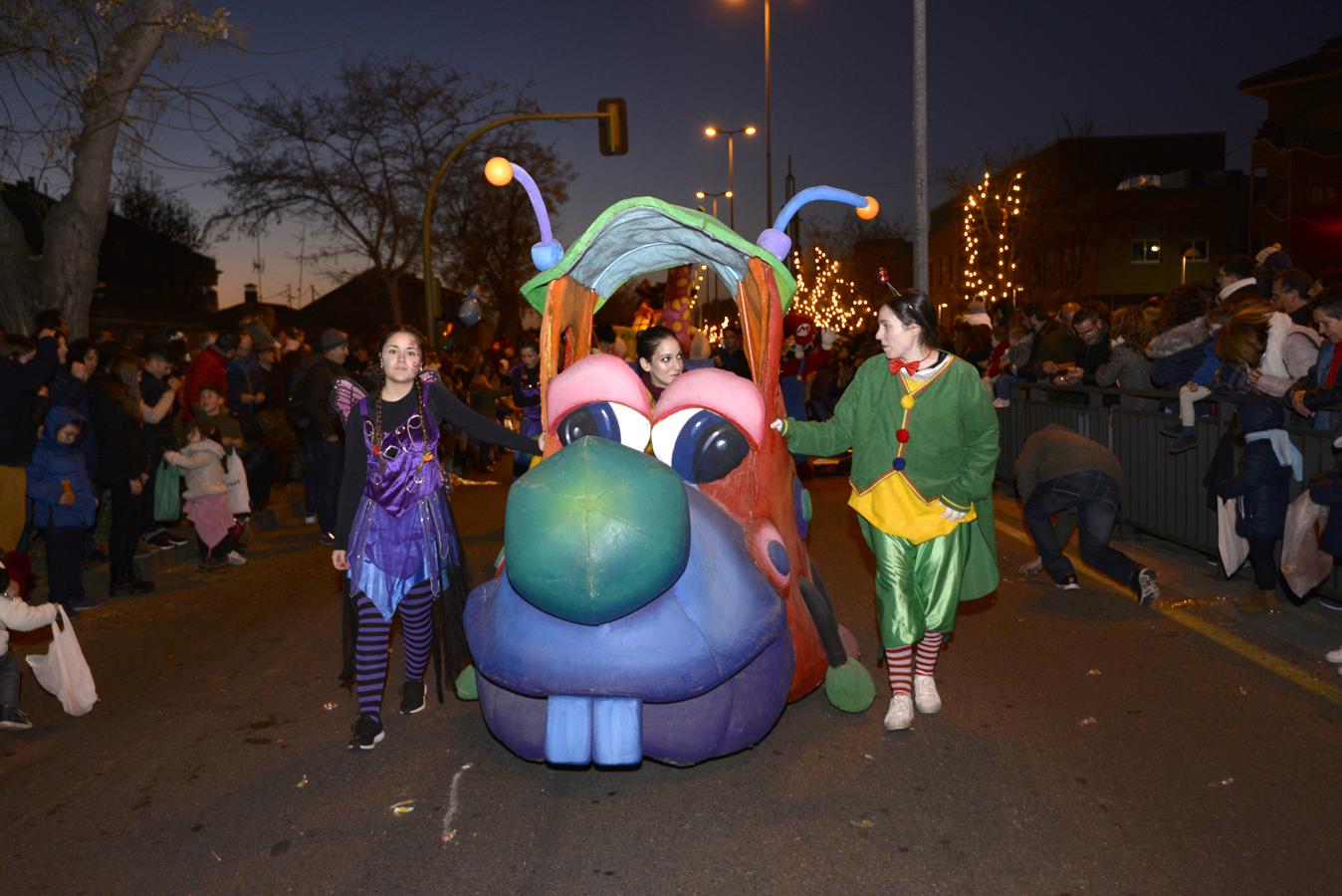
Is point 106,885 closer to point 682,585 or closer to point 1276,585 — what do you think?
point 682,585

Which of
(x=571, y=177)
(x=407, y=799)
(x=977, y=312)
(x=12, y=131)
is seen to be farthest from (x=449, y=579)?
(x=571, y=177)

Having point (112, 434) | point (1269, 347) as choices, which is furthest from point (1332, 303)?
point (112, 434)

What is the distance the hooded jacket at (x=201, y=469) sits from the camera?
30.8ft

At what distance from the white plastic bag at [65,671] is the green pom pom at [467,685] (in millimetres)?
1864

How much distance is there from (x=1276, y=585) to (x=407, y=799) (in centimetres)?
538

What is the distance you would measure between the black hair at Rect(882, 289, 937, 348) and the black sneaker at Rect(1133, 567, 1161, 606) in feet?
9.78

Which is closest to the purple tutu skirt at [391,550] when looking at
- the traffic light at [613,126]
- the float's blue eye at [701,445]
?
the float's blue eye at [701,445]

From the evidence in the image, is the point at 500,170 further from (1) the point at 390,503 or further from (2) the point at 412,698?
(2) the point at 412,698

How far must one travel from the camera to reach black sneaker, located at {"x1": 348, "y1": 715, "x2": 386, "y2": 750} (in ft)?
16.7

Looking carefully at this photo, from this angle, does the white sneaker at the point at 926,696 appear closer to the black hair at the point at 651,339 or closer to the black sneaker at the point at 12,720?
the black hair at the point at 651,339

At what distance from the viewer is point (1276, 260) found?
10.2 metres

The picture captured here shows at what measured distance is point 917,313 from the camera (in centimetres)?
509

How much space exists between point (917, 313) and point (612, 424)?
1.44 meters

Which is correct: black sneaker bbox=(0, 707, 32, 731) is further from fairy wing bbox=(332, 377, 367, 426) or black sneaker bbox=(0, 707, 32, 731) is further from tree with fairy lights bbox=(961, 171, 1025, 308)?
tree with fairy lights bbox=(961, 171, 1025, 308)
